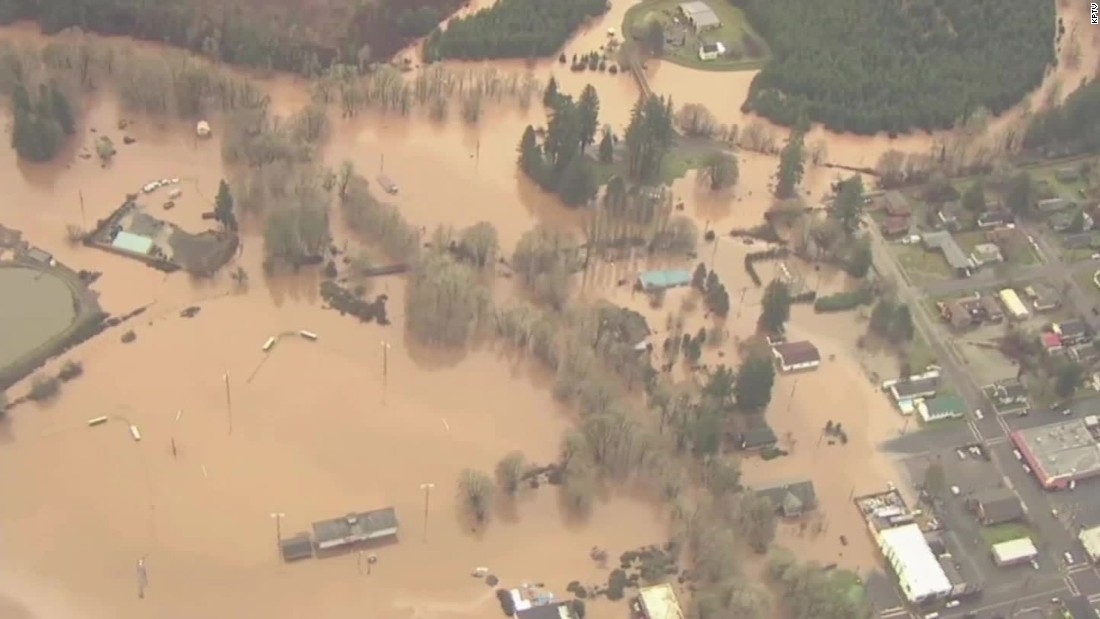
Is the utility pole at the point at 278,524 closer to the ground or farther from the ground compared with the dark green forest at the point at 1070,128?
closer to the ground

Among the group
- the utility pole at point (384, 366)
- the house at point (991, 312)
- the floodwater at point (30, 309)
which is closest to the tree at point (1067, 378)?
the house at point (991, 312)

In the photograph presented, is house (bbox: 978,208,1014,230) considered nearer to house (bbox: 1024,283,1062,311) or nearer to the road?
the road

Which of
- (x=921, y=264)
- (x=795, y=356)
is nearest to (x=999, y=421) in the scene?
(x=795, y=356)

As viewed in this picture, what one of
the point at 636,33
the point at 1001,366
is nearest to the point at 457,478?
the point at 1001,366

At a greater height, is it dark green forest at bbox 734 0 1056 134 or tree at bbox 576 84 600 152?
dark green forest at bbox 734 0 1056 134

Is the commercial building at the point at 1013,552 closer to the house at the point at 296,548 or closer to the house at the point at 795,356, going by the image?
the house at the point at 795,356

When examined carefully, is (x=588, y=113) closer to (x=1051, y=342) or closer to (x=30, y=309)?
(x=1051, y=342)


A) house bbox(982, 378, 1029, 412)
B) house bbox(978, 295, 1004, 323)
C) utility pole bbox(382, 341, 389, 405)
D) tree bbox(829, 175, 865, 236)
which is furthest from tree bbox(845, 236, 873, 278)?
utility pole bbox(382, 341, 389, 405)
